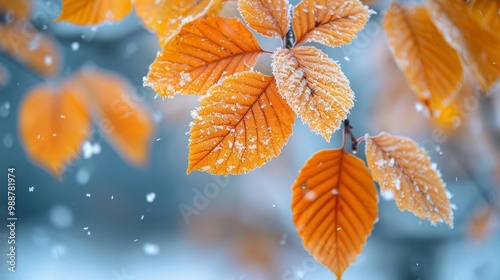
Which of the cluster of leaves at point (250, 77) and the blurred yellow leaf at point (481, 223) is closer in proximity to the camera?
the cluster of leaves at point (250, 77)

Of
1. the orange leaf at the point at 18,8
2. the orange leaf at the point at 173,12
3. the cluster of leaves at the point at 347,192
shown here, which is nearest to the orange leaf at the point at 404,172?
the cluster of leaves at the point at 347,192

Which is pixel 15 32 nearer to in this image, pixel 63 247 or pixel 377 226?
pixel 63 247

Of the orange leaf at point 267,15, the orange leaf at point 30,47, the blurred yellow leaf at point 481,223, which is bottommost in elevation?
the blurred yellow leaf at point 481,223

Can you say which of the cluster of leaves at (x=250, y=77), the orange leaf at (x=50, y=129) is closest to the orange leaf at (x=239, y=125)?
the cluster of leaves at (x=250, y=77)

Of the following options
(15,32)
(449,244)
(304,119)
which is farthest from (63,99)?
(449,244)

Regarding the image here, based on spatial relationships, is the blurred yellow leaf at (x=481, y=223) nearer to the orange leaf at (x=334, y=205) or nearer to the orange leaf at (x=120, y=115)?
the orange leaf at (x=334, y=205)

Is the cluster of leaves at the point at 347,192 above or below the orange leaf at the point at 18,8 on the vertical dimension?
below
